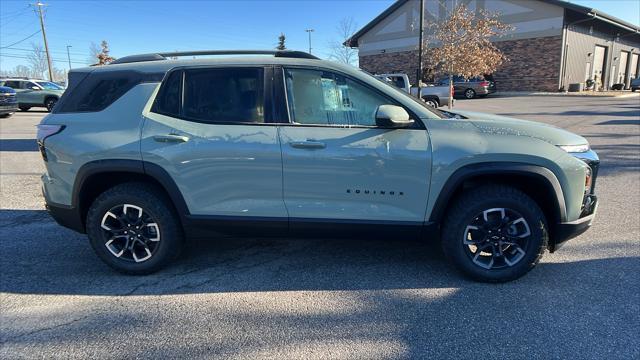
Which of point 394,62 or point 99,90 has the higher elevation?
point 394,62

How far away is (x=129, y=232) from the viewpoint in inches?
141

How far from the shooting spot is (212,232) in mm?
3559

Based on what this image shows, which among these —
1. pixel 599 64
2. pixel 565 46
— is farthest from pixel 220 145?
pixel 599 64

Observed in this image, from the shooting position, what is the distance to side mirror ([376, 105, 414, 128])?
3153 mm

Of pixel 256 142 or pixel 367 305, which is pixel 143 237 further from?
pixel 367 305

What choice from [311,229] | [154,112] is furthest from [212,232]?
[154,112]

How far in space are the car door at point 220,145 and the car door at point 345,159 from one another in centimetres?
17

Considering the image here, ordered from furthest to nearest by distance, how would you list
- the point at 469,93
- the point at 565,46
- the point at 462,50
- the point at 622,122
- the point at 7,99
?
the point at 565,46 → the point at 469,93 → the point at 462,50 → the point at 7,99 → the point at 622,122

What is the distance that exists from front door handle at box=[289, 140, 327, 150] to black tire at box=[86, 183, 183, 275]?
1.24 meters

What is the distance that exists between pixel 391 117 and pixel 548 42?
32.5 metres

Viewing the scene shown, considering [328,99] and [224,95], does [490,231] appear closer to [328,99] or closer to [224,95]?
[328,99]

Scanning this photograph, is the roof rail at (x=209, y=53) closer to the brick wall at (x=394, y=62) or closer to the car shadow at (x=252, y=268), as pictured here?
the car shadow at (x=252, y=268)

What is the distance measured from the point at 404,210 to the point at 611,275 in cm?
187

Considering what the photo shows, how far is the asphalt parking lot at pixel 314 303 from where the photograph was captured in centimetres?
265
